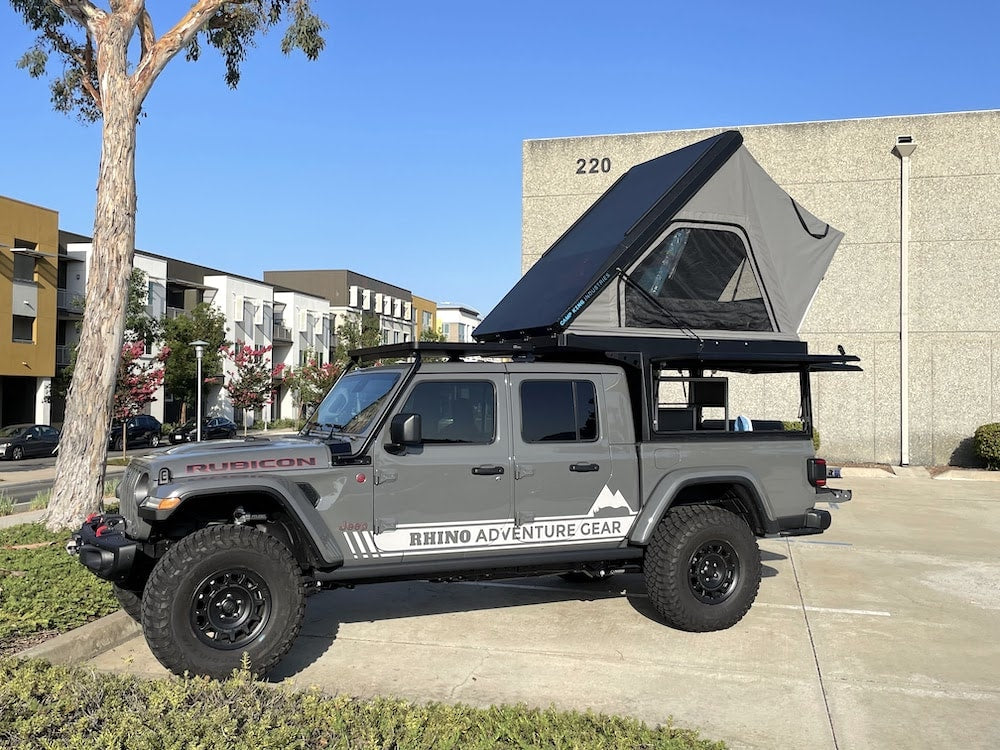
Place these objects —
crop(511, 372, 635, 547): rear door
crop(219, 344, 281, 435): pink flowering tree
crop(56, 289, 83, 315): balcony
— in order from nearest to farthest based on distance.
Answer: crop(511, 372, 635, 547): rear door → crop(56, 289, 83, 315): balcony → crop(219, 344, 281, 435): pink flowering tree

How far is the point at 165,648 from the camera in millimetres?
4996

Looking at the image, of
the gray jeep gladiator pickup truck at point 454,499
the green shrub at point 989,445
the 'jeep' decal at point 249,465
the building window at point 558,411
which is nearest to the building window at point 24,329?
the gray jeep gladiator pickup truck at point 454,499

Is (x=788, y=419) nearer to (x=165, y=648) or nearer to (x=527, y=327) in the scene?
(x=527, y=327)

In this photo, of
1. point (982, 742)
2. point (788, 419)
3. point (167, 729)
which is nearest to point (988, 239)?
point (788, 419)

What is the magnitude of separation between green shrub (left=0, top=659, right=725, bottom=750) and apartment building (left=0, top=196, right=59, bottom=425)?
38.1 m

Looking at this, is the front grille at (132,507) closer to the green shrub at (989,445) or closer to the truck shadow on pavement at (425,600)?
the truck shadow on pavement at (425,600)

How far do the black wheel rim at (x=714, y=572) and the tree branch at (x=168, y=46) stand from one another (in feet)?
28.6

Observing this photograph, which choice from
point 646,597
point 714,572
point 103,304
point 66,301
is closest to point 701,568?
point 714,572

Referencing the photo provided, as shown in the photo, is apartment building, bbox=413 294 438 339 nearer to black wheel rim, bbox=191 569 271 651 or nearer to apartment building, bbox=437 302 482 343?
apartment building, bbox=437 302 482 343

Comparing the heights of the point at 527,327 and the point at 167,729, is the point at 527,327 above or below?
above

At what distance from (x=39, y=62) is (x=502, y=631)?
12.3m

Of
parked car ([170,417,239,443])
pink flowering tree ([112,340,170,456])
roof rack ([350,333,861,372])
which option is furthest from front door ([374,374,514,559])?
parked car ([170,417,239,443])

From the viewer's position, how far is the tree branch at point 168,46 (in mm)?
10586

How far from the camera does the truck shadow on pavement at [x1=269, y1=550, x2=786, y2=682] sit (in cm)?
657
